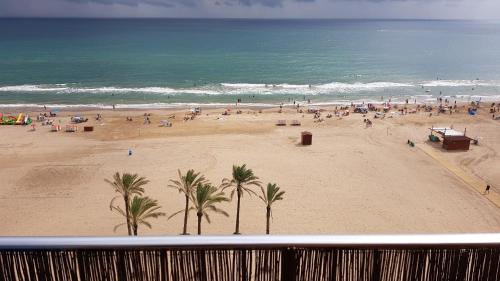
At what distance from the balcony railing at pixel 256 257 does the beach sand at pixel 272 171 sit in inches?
664

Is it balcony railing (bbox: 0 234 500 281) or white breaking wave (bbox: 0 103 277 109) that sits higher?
balcony railing (bbox: 0 234 500 281)

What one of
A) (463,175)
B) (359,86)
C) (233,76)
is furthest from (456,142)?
(233,76)

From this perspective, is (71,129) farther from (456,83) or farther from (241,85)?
(456,83)

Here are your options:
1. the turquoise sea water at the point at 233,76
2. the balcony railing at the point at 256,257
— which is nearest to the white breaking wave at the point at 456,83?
the turquoise sea water at the point at 233,76

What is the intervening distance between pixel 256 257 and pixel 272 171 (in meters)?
24.2

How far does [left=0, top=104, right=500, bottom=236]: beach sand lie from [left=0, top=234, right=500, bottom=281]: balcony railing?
664 inches

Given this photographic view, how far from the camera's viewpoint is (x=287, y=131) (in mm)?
37344

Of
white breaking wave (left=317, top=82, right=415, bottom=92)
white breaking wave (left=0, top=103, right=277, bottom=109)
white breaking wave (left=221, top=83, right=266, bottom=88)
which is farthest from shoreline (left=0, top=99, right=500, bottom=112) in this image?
white breaking wave (left=221, top=83, right=266, bottom=88)

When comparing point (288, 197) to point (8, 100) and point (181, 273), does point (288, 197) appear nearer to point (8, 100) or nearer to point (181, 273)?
point (181, 273)

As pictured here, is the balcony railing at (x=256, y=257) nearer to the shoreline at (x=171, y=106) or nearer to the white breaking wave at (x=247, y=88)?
the shoreline at (x=171, y=106)

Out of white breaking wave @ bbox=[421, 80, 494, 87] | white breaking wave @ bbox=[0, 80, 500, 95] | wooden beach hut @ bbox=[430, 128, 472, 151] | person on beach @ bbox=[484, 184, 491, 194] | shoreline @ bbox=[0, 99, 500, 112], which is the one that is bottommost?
person on beach @ bbox=[484, 184, 491, 194]

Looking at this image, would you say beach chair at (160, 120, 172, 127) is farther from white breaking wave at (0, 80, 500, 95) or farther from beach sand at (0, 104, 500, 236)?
white breaking wave at (0, 80, 500, 95)

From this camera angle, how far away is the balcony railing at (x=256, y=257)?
2967mm

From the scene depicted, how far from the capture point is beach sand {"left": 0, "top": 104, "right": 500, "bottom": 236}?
21.0 m
